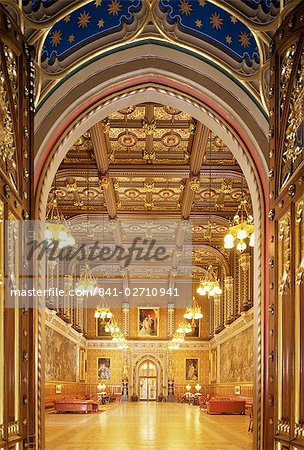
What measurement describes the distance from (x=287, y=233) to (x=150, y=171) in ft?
36.3

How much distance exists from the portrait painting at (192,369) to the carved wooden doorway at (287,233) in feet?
103

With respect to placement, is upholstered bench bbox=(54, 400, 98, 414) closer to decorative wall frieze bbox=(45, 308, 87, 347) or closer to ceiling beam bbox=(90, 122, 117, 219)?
decorative wall frieze bbox=(45, 308, 87, 347)

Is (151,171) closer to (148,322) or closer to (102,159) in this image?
(102,159)

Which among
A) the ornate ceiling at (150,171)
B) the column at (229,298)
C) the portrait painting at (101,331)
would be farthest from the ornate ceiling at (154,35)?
the portrait painting at (101,331)

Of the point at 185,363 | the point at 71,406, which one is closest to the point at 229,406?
the point at 71,406

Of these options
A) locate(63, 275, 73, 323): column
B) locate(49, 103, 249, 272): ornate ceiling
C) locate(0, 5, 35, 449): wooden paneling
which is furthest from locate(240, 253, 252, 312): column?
locate(0, 5, 35, 449): wooden paneling

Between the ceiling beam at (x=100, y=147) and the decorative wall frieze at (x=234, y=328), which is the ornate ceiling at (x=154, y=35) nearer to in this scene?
the ceiling beam at (x=100, y=147)

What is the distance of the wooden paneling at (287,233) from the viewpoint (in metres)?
5.73

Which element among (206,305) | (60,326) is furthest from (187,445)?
(206,305)

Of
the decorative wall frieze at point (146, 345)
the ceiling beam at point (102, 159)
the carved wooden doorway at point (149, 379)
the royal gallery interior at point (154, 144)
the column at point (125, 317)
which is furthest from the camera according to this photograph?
the carved wooden doorway at point (149, 379)

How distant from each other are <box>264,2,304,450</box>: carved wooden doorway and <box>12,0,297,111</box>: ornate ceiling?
181cm

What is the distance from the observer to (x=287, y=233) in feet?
20.6

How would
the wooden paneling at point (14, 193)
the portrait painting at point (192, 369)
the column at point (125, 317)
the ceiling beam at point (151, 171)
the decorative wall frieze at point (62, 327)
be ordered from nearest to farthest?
the wooden paneling at point (14, 193)
the ceiling beam at point (151, 171)
the decorative wall frieze at point (62, 327)
the portrait painting at point (192, 369)
the column at point (125, 317)

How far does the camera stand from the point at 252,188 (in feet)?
30.2
